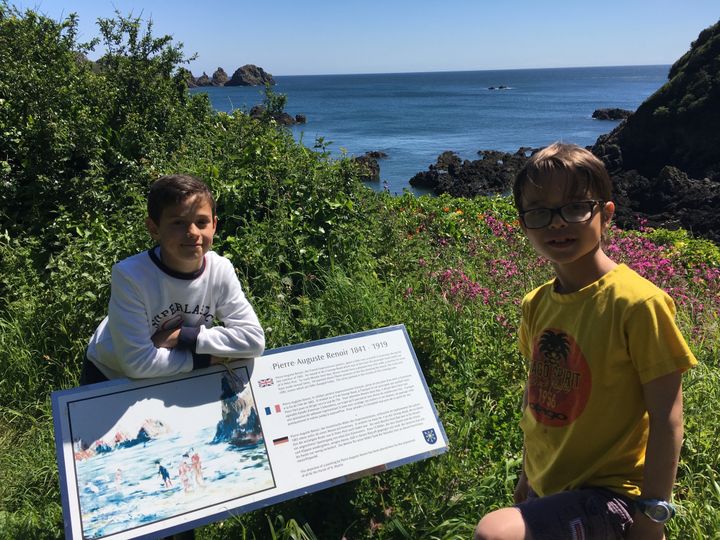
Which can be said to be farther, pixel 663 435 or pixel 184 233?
pixel 184 233

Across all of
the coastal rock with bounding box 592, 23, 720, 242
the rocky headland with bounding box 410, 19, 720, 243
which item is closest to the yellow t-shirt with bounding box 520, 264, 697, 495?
the rocky headland with bounding box 410, 19, 720, 243

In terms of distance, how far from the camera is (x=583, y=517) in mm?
1747

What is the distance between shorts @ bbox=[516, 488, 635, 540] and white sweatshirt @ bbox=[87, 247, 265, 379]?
1.31m

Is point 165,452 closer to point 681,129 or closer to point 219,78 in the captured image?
point 681,129

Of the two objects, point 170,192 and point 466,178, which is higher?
point 170,192

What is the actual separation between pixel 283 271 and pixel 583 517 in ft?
11.3

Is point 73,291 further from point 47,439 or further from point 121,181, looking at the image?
point 121,181

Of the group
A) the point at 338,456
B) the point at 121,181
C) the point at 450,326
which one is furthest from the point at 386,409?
the point at 121,181

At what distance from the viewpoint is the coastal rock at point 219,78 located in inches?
6486

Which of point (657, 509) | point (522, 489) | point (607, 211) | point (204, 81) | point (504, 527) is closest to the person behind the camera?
point (657, 509)

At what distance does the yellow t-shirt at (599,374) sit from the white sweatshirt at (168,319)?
122cm

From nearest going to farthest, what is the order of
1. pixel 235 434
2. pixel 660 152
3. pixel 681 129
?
pixel 235 434 → pixel 681 129 → pixel 660 152

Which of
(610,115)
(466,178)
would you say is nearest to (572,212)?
(466,178)

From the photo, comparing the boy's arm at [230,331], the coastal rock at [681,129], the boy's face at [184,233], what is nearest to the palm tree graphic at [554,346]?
the boy's arm at [230,331]
